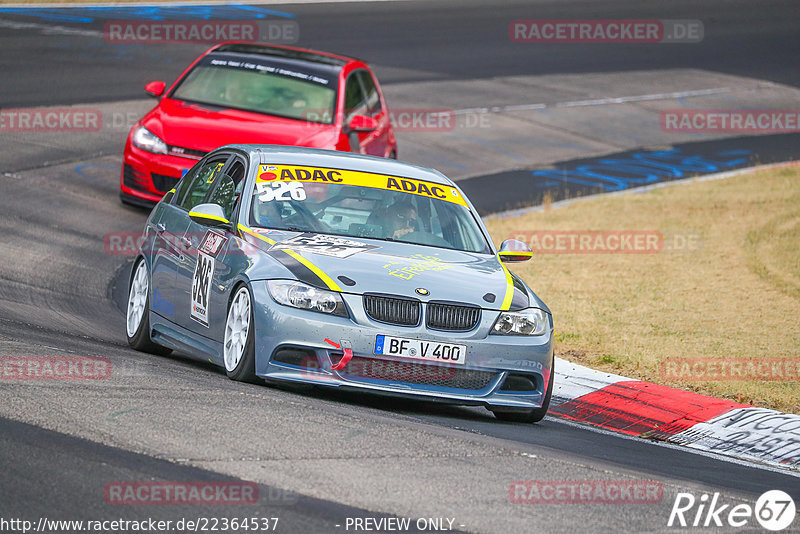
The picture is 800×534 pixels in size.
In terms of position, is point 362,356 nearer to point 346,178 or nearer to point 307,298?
point 307,298

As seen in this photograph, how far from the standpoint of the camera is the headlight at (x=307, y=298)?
760 centimetres

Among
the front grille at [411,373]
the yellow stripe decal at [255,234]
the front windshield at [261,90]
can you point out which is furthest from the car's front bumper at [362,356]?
the front windshield at [261,90]

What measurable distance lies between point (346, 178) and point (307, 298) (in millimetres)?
1632

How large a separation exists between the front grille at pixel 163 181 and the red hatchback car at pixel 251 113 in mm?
11

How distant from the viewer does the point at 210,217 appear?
8438 millimetres

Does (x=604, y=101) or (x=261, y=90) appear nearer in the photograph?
(x=261, y=90)

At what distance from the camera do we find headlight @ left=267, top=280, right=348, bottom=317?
760 cm

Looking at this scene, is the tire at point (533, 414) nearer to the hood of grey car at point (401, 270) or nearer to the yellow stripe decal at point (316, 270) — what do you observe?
the hood of grey car at point (401, 270)

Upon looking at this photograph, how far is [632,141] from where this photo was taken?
976 inches

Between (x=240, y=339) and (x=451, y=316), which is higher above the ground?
(x=451, y=316)

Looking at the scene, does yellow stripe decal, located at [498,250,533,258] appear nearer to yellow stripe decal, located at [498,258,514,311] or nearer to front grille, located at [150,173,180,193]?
yellow stripe decal, located at [498,258,514,311]

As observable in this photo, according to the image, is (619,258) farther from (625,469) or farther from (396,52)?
(396,52)

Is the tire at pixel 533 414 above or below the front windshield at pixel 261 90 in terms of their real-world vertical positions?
below

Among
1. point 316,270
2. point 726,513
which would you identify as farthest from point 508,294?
point 726,513
